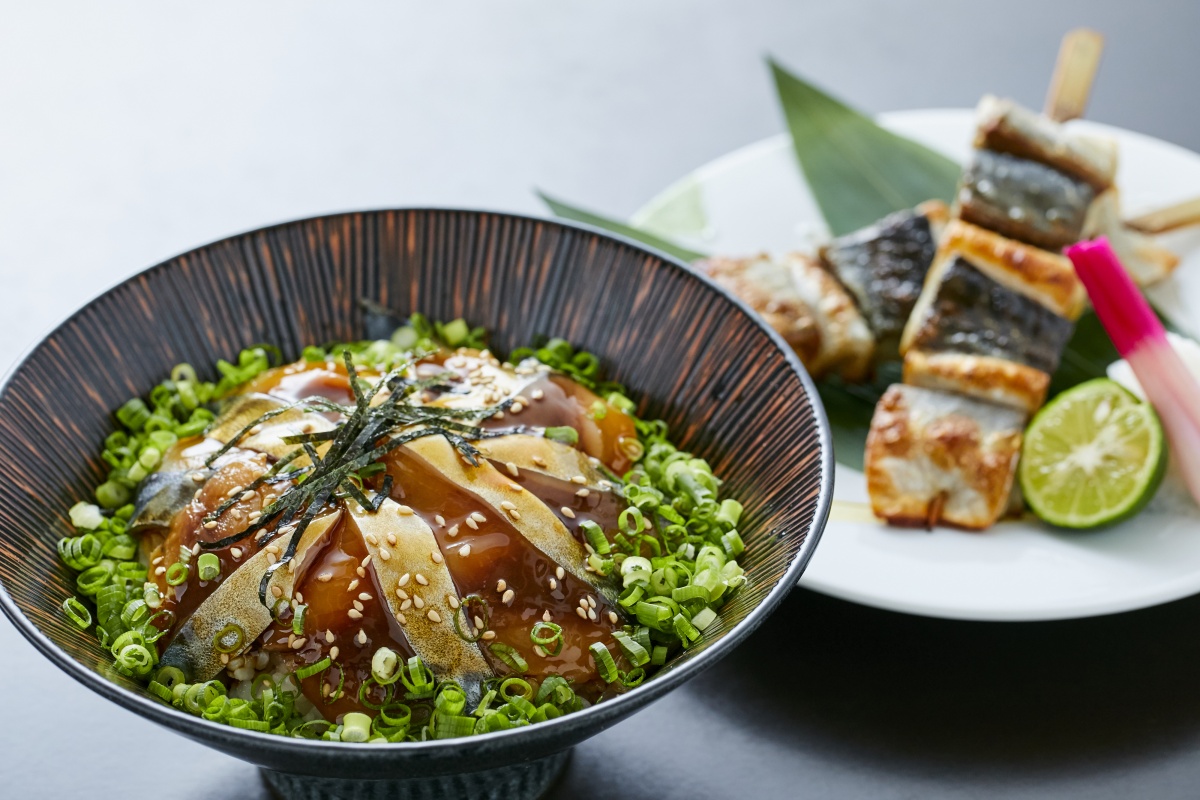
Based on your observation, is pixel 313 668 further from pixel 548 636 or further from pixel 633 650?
pixel 633 650

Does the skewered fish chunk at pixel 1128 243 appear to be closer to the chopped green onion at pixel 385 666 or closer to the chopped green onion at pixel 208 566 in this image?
the chopped green onion at pixel 385 666

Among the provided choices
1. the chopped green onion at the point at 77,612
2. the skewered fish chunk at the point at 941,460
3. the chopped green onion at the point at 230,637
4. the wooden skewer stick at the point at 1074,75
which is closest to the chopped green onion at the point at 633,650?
the chopped green onion at the point at 230,637

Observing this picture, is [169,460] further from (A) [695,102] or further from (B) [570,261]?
(A) [695,102]

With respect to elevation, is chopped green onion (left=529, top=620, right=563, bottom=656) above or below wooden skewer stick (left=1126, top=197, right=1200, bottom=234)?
below

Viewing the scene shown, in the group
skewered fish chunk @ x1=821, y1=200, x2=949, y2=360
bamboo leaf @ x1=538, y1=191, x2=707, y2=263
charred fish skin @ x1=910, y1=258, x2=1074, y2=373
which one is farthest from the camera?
bamboo leaf @ x1=538, y1=191, x2=707, y2=263

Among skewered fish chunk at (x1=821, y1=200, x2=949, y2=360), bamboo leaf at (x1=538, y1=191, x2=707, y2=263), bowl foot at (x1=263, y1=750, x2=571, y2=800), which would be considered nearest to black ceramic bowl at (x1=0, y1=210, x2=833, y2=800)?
bowl foot at (x1=263, y1=750, x2=571, y2=800)

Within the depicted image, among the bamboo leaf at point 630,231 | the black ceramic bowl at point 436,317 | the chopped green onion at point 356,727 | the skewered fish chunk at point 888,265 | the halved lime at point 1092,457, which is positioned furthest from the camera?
the bamboo leaf at point 630,231

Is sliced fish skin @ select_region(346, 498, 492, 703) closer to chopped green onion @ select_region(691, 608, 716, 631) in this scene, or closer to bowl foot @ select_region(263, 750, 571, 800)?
bowl foot @ select_region(263, 750, 571, 800)
